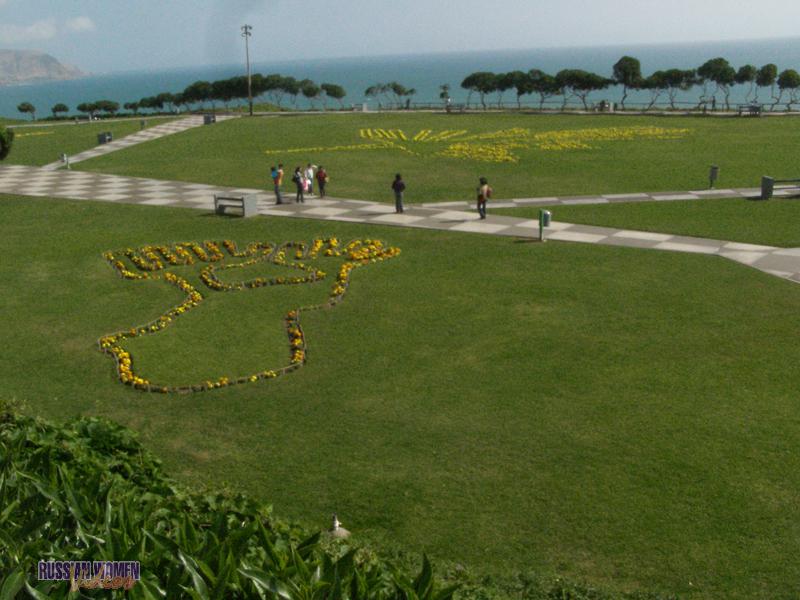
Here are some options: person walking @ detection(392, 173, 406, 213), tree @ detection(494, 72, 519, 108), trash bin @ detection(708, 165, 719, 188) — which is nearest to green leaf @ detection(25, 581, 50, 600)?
person walking @ detection(392, 173, 406, 213)

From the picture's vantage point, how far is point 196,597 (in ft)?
17.9

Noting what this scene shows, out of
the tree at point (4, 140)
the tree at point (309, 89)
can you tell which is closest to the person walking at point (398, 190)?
the tree at point (4, 140)

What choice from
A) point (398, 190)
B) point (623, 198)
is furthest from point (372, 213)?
point (623, 198)

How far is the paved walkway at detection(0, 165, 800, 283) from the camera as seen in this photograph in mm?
23312

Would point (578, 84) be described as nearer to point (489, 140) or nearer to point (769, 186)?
point (489, 140)

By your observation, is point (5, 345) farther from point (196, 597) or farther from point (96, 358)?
point (196, 597)

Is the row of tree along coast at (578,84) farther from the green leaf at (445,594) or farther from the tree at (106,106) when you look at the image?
the green leaf at (445,594)

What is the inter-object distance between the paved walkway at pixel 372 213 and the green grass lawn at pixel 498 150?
1986mm

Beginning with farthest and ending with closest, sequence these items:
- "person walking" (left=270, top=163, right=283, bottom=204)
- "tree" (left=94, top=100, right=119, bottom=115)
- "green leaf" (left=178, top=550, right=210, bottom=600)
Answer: "tree" (left=94, top=100, right=119, bottom=115)
"person walking" (left=270, top=163, right=283, bottom=204)
"green leaf" (left=178, top=550, right=210, bottom=600)

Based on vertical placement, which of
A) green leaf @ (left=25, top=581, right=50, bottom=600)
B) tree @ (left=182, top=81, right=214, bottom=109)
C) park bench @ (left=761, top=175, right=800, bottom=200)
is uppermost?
tree @ (left=182, top=81, right=214, bottom=109)

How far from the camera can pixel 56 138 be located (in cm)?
5991

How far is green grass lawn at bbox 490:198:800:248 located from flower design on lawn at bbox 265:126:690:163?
1361 centimetres

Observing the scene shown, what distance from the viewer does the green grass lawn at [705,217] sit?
25250mm

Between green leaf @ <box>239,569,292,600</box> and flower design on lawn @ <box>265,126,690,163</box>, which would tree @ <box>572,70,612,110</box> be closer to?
flower design on lawn @ <box>265,126,690,163</box>
